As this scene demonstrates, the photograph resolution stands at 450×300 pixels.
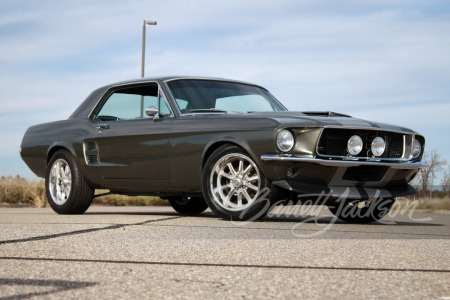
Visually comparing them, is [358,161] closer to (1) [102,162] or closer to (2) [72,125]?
(1) [102,162]

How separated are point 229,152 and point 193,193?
89 centimetres

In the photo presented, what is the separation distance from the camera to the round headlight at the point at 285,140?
18.9 feet

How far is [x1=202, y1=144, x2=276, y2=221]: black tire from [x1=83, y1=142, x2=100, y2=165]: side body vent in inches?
71.0

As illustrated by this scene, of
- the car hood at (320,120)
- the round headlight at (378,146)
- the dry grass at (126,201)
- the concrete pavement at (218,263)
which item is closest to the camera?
the concrete pavement at (218,263)

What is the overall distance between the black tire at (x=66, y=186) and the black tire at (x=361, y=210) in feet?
9.67

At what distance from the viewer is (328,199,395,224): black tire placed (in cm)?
693

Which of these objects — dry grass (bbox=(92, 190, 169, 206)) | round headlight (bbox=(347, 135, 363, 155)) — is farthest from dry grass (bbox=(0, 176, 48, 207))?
round headlight (bbox=(347, 135, 363, 155))

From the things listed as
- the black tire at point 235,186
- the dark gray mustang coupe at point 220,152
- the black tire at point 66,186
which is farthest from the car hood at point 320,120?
the black tire at point 66,186

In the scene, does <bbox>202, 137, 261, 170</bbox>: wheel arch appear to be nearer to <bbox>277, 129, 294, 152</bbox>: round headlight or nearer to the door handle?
<bbox>277, 129, 294, 152</bbox>: round headlight

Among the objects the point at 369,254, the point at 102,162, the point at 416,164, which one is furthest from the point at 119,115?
the point at 369,254

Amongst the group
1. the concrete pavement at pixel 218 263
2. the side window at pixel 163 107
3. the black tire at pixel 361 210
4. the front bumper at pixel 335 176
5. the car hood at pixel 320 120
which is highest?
the side window at pixel 163 107

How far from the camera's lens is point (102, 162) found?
24.3 feet

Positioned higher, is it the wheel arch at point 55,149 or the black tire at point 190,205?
the wheel arch at point 55,149

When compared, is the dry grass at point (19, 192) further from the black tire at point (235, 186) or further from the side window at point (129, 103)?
the black tire at point (235, 186)
